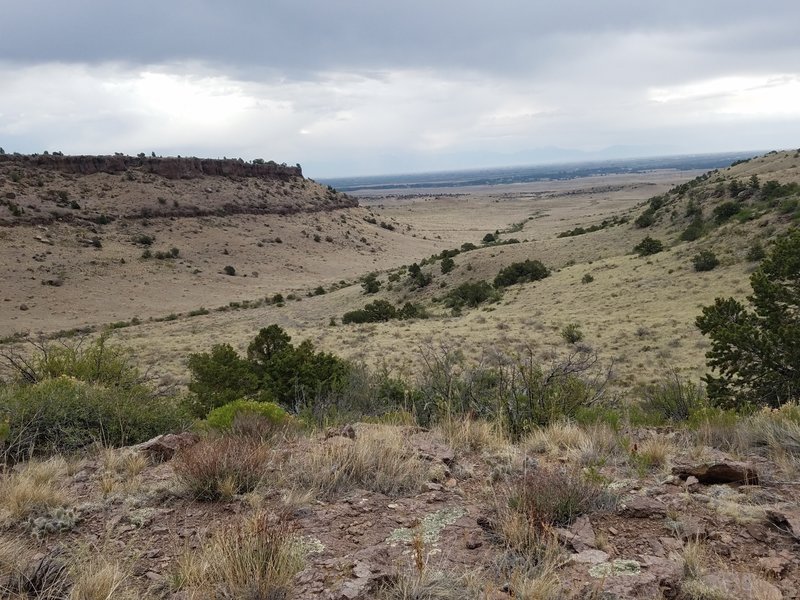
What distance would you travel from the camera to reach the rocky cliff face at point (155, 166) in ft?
201

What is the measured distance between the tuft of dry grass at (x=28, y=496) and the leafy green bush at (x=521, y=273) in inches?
1286

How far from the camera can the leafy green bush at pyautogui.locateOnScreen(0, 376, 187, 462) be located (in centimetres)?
595

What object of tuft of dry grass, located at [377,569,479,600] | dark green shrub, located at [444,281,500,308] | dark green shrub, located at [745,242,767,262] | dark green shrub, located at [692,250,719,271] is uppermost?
tuft of dry grass, located at [377,569,479,600]

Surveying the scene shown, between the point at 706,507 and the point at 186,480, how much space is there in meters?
3.79

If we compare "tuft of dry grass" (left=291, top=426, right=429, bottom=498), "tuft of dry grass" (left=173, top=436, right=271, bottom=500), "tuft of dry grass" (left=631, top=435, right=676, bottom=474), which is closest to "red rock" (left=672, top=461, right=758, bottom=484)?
"tuft of dry grass" (left=631, top=435, right=676, bottom=474)

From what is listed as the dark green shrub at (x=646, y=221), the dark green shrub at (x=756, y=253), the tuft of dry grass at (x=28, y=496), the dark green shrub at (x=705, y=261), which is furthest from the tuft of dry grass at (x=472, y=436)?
the dark green shrub at (x=646, y=221)

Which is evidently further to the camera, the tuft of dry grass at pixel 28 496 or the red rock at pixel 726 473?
the red rock at pixel 726 473

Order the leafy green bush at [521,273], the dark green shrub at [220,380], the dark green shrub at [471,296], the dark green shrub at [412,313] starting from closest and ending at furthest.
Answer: the dark green shrub at [220,380], the dark green shrub at [412,313], the dark green shrub at [471,296], the leafy green bush at [521,273]

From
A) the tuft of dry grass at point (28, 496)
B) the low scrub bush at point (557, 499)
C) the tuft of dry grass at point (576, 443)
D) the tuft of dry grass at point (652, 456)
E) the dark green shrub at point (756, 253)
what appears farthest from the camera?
the dark green shrub at point (756, 253)

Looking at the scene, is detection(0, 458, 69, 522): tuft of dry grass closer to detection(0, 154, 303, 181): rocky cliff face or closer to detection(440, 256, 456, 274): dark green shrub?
detection(440, 256, 456, 274): dark green shrub

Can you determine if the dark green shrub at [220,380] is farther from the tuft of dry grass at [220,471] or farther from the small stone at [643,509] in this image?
the small stone at [643,509]

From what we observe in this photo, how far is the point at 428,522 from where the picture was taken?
3.78m

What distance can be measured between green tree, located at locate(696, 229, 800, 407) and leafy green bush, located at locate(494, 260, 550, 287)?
81.8ft

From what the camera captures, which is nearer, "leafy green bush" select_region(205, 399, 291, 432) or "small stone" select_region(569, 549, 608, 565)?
"small stone" select_region(569, 549, 608, 565)
